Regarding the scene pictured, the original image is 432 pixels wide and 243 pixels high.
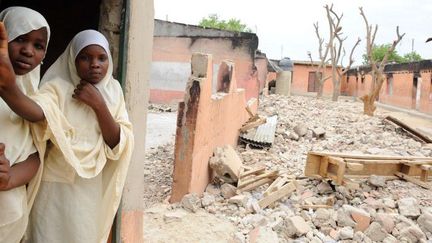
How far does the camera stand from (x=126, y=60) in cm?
238

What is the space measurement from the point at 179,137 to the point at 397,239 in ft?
8.55

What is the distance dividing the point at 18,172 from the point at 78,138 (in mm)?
308

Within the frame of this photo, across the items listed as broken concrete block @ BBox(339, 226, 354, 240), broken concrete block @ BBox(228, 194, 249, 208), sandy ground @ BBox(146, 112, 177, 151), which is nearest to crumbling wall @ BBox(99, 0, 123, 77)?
broken concrete block @ BBox(228, 194, 249, 208)

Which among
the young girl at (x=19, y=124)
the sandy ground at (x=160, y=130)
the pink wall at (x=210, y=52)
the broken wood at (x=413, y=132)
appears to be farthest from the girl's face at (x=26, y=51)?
the pink wall at (x=210, y=52)

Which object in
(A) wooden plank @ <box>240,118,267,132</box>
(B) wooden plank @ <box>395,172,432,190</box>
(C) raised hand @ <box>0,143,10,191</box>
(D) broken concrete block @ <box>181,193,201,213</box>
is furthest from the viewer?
(A) wooden plank @ <box>240,118,267,132</box>

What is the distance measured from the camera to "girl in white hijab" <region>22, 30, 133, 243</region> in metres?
1.66

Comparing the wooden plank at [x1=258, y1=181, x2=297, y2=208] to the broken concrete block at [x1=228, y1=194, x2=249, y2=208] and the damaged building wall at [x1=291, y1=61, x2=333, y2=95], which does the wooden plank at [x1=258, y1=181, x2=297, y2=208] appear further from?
the damaged building wall at [x1=291, y1=61, x2=333, y2=95]

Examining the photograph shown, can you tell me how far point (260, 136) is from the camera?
8.50m

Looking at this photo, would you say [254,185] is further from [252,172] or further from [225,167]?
[225,167]

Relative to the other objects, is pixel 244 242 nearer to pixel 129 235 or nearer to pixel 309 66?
pixel 129 235

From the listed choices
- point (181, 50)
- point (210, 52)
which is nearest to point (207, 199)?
point (210, 52)

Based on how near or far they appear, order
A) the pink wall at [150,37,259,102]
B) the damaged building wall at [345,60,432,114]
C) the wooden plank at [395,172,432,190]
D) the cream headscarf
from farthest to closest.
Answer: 1. the damaged building wall at [345,60,432,114]
2. the pink wall at [150,37,259,102]
3. the wooden plank at [395,172,432,190]
4. the cream headscarf

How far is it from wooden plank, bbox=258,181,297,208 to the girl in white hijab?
327 cm

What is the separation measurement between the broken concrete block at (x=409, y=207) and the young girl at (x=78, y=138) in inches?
156
